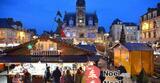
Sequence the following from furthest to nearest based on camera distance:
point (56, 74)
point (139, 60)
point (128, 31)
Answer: point (128, 31) → point (139, 60) → point (56, 74)

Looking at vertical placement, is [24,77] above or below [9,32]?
below

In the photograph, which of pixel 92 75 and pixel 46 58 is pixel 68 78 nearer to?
pixel 46 58

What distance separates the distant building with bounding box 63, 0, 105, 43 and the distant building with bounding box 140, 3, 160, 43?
174ft

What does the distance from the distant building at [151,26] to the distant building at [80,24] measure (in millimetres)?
53050

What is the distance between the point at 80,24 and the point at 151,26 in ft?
200

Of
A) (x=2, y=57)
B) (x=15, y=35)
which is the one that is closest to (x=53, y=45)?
(x=2, y=57)

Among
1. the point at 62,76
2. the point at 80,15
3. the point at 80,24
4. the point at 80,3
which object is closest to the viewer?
the point at 62,76

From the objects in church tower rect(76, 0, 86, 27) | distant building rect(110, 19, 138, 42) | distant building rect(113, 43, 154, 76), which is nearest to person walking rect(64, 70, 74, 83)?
distant building rect(113, 43, 154, 76)

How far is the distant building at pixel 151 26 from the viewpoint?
61.7 meters

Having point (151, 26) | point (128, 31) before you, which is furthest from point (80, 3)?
point (151, 26)

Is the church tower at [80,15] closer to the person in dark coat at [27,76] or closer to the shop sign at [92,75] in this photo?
the person in dark coat at [27,76]

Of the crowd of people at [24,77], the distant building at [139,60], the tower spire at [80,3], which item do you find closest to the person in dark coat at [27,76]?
the crowd of people at [24,77]

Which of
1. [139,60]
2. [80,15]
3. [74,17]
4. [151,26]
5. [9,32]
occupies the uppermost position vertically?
[80,15]

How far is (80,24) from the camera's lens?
124250 mm
